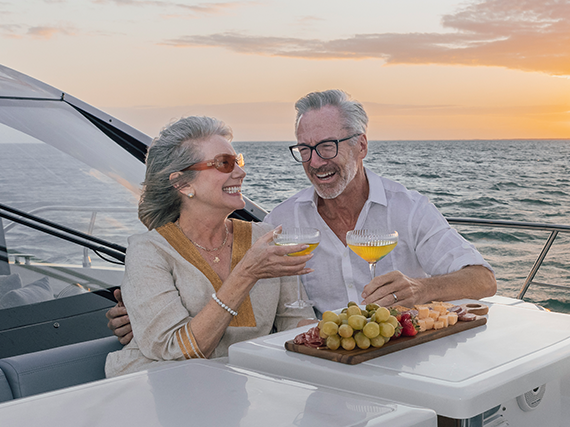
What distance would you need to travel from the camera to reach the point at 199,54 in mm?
27891

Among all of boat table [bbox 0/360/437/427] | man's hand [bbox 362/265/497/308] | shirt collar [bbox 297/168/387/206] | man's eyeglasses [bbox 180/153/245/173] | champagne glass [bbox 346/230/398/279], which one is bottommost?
man's hand [bbox 362/265/497/308]

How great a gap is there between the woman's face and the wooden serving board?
0.88 m

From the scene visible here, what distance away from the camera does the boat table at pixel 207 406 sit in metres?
1.03

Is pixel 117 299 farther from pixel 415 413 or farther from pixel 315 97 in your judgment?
pixel 415 413

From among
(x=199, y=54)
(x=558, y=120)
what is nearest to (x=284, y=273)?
(x=199, y=54)

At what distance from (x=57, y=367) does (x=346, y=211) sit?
1.44 meters

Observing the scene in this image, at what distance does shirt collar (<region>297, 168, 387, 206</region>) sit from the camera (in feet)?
9.09

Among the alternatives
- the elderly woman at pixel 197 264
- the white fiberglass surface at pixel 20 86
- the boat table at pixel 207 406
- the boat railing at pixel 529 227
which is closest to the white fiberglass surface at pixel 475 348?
the boat table at pixel 207 406

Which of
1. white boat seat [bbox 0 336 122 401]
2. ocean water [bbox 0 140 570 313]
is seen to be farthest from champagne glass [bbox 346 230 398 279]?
ocean water [bbox 0 140 570 313]

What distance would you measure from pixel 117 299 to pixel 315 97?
1.30 m

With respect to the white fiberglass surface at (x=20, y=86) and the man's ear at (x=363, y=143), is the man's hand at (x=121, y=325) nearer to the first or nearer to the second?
the white fiberglass surface at (x=20, y=86)

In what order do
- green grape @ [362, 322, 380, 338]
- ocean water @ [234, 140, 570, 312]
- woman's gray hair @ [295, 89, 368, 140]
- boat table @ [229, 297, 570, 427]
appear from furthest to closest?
1. ocean water @ [234, 140, 570, 312]
2. woman's gray hair @ [295, 89, 368, 140]
3. green grape @ [362, 322, 380, 338]
4. boat table @ [229, 297, 570, 427]

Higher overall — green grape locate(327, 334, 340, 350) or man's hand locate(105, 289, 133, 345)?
green grape locate(327, 334, 340, 350)

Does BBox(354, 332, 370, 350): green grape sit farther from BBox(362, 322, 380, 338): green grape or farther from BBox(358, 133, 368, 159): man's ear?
BBox(358, 133, 368, 159): man's ear
